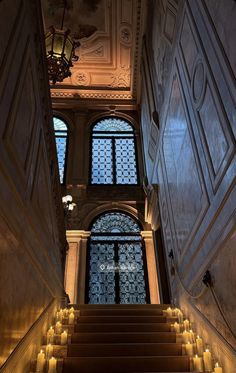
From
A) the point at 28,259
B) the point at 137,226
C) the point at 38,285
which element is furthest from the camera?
the point at 137,226

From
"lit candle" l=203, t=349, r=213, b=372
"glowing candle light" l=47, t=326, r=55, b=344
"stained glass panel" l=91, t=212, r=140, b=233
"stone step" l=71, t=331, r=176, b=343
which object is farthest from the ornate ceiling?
"lit candle" l=203, t=349, r=213, b=372

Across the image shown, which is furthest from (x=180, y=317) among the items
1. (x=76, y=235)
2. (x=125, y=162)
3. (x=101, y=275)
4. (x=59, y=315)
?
(x=125, y=162)

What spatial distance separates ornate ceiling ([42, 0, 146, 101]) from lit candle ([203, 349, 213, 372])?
9600 millimetres

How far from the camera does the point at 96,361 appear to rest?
11.7ft

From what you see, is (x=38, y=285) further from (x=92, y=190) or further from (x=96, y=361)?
(x=92, y=190)

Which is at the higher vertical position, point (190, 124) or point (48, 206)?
point (190, 124)

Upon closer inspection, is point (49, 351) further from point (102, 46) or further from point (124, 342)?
point (102, 46)

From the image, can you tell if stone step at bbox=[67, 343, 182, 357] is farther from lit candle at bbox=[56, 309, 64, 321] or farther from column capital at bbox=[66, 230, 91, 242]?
column capital at bbox=[66, 230, 91, 242]

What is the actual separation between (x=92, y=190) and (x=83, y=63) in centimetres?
525

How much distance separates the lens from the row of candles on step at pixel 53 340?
11.0ft

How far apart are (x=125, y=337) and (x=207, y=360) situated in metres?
1.16

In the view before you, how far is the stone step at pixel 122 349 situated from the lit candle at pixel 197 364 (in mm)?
427

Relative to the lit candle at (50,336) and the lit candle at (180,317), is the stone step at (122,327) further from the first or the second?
the lit candle at (50,336)

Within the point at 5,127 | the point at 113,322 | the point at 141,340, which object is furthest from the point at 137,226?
the point at 5,127
